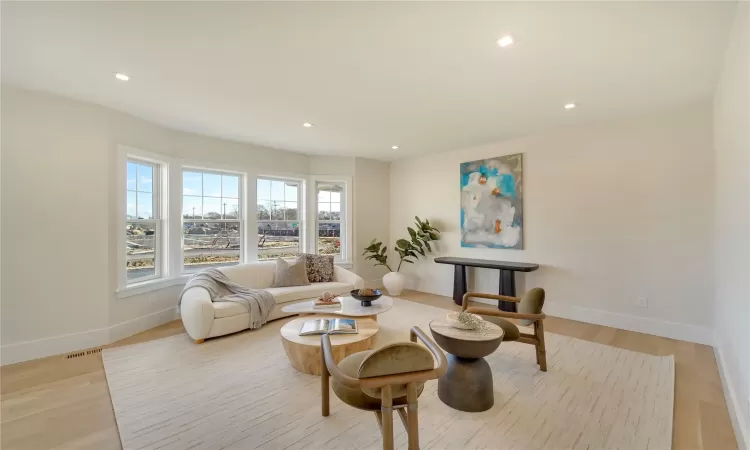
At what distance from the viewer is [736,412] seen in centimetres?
205

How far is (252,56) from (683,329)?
5125 millimetres

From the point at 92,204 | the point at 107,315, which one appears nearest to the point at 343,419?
the point at 107,315

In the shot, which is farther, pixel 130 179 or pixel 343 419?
pixel 130 179

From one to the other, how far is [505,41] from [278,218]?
4.45 meters

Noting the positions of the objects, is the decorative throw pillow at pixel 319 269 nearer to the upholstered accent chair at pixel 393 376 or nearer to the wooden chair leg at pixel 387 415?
the upholstered accent chair at pixel 393 376

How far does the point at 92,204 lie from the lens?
3.43m

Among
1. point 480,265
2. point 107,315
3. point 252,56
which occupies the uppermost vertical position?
point 252,56

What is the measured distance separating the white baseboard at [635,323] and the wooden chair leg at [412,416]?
3.73 meters

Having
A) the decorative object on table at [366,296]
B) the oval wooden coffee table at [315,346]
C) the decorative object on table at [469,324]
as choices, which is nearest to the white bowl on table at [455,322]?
the decorative object on table at [469,324]

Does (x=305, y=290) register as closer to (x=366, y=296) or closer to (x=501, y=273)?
(x=366, y=296)

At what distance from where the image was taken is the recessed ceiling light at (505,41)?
7.08 feet

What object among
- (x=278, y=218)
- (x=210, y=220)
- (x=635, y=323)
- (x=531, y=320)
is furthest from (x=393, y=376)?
(x=278, y=218)

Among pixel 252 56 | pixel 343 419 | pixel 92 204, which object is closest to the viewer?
pixel 343 419

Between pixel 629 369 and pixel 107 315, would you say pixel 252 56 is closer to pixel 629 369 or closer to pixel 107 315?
pixel 107 315
